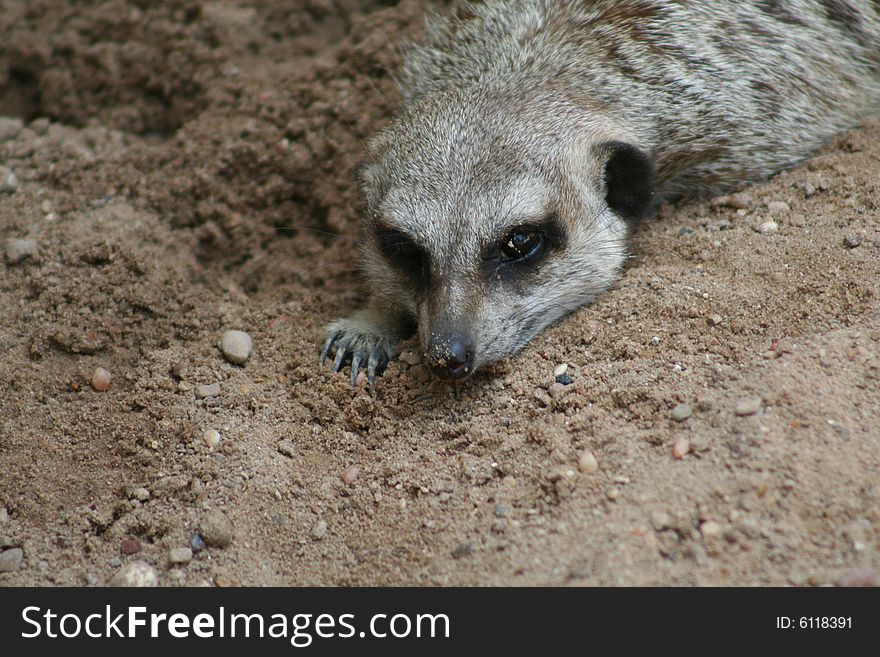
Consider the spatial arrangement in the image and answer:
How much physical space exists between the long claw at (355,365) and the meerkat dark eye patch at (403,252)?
0.42 m

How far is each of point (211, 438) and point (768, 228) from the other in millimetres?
2443

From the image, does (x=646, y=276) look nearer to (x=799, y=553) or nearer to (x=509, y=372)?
(x=509, y=372)

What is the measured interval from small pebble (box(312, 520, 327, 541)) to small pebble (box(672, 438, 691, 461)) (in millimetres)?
1210

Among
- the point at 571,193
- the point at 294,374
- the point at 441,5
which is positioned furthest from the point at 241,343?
the point at 441,5

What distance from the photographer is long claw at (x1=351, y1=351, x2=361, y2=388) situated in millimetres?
3490

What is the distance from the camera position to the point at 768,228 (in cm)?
360

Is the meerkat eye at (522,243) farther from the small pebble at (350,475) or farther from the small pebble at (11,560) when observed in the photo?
the small pebble at (11,560)

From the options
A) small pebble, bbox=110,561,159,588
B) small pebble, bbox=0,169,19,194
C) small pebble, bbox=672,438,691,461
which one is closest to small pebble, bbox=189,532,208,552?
small pebble, bbox=110,561,159,588

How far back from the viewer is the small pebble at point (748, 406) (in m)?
2.76

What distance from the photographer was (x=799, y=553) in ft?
7.84

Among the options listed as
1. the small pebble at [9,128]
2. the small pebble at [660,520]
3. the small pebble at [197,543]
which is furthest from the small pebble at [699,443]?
the small pebble at [9,128]

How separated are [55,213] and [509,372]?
245cm

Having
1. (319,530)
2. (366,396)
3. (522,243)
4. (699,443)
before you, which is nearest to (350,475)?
(319,530)
